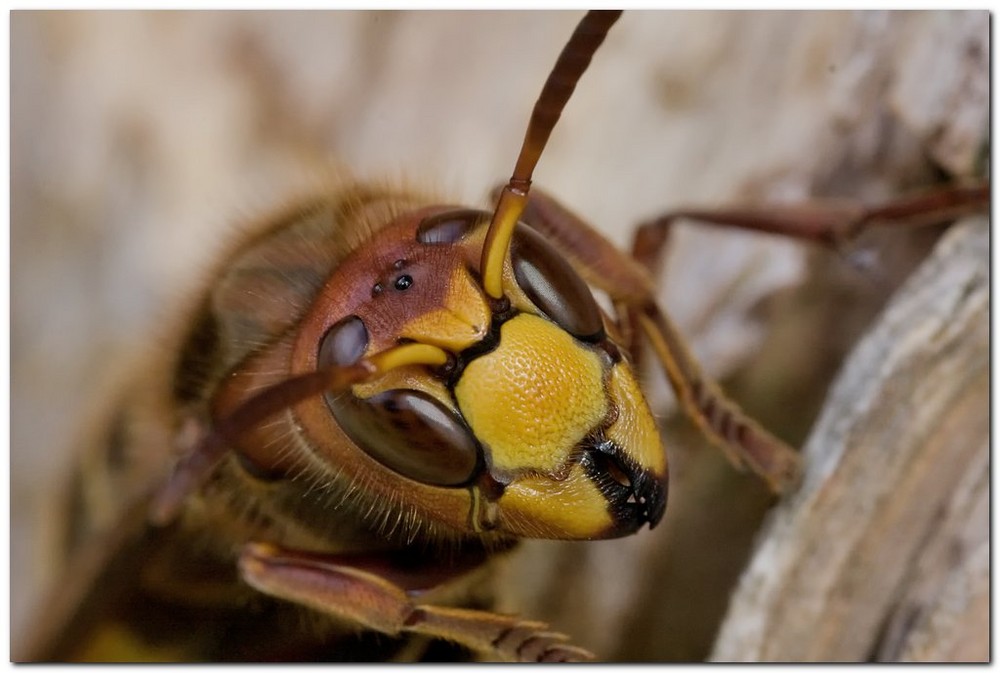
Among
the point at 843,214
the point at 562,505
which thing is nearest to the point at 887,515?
the point at 843,214

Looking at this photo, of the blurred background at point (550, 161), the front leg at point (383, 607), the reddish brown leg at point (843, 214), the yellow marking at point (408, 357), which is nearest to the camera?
the yellow marking at point (408, 357)

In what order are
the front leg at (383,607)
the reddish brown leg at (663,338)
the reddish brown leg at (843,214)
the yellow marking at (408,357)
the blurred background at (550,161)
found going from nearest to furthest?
the yellow marking at (408,357) → the front leg at (383,607) → the reddish brown leg at (663,338) → the reddish brown leg at (843,214) → the blurred background at (550,161)

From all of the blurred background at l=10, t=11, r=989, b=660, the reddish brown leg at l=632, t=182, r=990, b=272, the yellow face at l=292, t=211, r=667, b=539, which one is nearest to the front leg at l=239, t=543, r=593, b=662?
the yellow face at l=292, t=211, r=667, b=539

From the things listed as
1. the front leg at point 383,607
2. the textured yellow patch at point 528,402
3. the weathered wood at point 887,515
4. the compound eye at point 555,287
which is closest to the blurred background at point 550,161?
the weathered wood at point 887,515

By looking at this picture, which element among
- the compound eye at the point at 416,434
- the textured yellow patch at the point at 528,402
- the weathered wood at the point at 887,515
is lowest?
the weathered wood at the point at 887,515

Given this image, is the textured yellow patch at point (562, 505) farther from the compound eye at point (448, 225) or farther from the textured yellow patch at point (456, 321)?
the compound eye at point (448, 225)

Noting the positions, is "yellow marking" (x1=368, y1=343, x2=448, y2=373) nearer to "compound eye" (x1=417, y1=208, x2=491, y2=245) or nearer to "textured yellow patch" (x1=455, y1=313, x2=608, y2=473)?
"textured yellow patch" (x1=455, y1=313, x2=608, y2=473)
